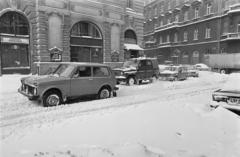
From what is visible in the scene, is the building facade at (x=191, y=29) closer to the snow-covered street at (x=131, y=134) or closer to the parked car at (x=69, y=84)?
the parked car at (x=69, y=84)

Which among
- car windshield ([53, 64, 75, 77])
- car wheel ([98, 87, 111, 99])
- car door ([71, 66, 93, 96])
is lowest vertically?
car wheel ([98, 87, 111, 99])

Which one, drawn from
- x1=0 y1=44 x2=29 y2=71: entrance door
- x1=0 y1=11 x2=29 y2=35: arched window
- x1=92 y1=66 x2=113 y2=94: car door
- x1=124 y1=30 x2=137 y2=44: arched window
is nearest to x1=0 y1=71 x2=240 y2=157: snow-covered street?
x1=92 y1=66 x2=113 y2=94: car door

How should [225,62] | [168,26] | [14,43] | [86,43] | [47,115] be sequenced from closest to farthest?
[47,115] → [14,43] → [86,43] → [225,62] → [168,26]

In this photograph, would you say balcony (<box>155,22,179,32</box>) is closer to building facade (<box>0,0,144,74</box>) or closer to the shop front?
building facade (<box>0,0,144,74</box>)

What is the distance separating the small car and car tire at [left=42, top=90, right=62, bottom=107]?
584 cm

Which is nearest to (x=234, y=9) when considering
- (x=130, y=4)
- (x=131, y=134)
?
(x=130, y=4)

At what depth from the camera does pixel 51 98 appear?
7.55 metres

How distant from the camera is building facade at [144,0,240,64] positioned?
30234mm

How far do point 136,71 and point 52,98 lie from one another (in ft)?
25.4

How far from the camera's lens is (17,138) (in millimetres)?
4242

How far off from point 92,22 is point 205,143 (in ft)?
62.7

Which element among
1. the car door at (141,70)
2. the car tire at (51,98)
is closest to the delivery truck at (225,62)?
the car door at (141,70)

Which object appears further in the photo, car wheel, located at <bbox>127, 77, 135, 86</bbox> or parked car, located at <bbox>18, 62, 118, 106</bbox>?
car wheel, located at <bbox>127, 77, 135, 86</bbox>

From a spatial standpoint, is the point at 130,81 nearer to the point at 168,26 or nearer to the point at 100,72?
the point at 100,72
